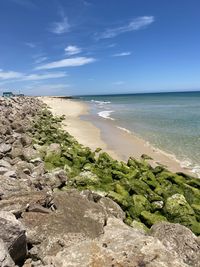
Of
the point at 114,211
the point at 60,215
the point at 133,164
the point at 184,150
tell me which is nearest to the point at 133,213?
the point at 114,211

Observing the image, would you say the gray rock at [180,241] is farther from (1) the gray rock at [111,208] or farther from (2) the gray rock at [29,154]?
(2) the gray rock at [29,154]

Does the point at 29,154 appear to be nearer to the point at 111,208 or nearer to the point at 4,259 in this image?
the point at 111,208

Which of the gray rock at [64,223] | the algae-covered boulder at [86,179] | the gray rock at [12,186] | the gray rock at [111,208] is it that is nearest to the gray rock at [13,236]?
the gray rock at [64,223]

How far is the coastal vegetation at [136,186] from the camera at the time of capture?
7.84 meters

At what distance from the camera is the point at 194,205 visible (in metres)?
8.60

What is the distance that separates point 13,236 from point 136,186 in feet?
19.0

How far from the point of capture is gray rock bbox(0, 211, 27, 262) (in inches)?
165

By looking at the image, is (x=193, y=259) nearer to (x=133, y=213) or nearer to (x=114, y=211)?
(x=114, y=211)

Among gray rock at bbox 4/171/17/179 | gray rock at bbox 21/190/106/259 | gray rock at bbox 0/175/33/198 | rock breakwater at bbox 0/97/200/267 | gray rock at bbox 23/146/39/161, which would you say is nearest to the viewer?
rock breakwater at bbox 0/97/200/267

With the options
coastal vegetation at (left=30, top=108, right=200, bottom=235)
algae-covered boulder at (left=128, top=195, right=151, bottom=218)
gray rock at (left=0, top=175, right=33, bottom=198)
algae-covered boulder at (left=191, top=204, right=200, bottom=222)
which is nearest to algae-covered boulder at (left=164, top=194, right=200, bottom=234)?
coastal vegetation at (left=30, top=108, right=200, bottom=235)

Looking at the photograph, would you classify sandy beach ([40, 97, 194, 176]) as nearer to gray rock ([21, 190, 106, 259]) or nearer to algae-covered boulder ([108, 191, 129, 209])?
algae-covered boulder ([108, 191, 129, 209])

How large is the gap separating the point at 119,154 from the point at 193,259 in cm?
1171

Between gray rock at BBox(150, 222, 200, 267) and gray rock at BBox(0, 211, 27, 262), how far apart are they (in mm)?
2175

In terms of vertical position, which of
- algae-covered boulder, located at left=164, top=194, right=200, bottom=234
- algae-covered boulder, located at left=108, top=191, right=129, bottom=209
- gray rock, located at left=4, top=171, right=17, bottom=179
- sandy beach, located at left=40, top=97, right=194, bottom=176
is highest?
gray rock, located at left=4, top=171, right=17, bottom=179
